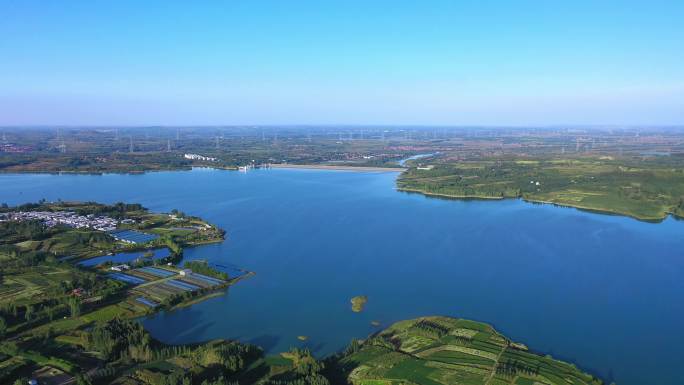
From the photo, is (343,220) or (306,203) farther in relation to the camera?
(306,203)

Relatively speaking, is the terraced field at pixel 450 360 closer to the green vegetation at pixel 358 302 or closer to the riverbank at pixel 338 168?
the green vegetation at pixel 358 302

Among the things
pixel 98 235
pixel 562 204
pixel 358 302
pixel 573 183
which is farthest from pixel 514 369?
pixel 573 183

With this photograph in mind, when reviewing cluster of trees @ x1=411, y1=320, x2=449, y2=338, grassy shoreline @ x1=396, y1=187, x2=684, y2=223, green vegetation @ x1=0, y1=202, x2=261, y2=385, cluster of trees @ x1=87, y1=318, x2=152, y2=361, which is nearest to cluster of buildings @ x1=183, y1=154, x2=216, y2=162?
grassy shoreline @ x1=396, y1=187, x2=684, y2=223

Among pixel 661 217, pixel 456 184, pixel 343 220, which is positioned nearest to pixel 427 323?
pixel 343 220

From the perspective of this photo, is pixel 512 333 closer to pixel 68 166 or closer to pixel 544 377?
pixel 544 377

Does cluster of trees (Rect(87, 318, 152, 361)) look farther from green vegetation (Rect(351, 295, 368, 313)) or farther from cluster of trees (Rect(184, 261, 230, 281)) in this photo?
green vegetation (Rect(351, 295, 368, 313))

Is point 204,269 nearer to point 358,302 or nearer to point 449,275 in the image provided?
point 358,302

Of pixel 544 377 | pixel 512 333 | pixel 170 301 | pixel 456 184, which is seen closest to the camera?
pixel 544 377
